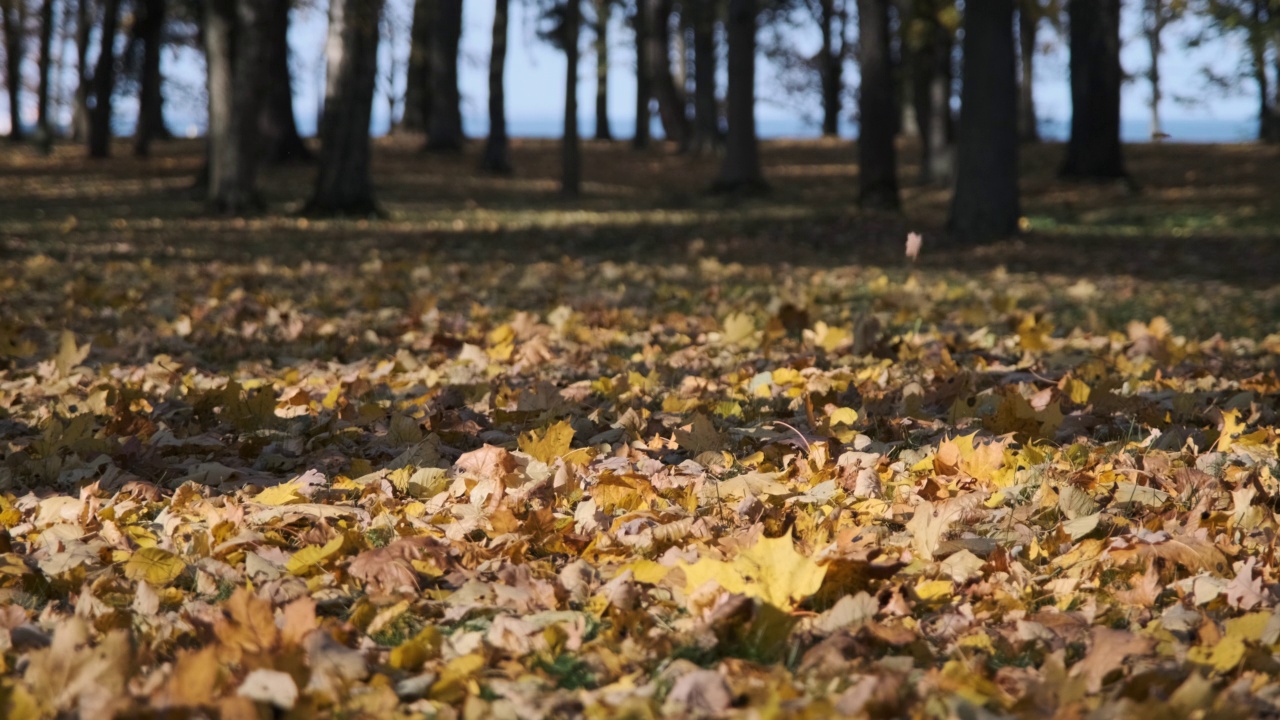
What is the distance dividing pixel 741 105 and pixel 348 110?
696 centimetres

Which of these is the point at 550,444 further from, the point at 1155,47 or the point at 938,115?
the point at 1155,47

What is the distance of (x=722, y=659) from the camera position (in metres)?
2.11

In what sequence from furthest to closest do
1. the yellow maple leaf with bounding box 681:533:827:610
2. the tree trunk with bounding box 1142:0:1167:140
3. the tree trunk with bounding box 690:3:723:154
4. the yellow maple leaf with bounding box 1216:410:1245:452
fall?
1. the tree trunk with bounding box 690:3:723:154
2. the tree trunk with bounding box 1142:0:1167:140
3. the yellow maple leaf with bounding box 1216:410:1245:452
4. the yellow maple leaf with bounding box 681:533:827:610

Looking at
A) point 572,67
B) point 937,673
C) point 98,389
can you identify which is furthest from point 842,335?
point 572,67

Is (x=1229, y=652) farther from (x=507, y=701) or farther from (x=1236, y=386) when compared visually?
(x=1236, y=386)

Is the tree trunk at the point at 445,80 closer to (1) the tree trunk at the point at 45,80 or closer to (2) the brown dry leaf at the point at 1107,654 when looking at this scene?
(1) the tree trunk at the point at 45,80

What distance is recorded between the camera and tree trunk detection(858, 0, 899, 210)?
1647 cm

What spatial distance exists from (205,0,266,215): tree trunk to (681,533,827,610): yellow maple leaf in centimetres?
1347

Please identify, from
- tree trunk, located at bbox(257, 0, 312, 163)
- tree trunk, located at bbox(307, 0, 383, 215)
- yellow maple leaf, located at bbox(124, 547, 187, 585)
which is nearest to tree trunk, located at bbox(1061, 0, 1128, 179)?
tree trunk, located at bbox(307, 0, 383, 215)

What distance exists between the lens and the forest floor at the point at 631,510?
1.96m

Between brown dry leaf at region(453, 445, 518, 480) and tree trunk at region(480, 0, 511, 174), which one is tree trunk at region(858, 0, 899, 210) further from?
brown dry leaf at region(453, 445, 518, 480)

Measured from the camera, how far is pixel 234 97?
14.4m

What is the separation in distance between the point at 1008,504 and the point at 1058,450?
55 centimetres

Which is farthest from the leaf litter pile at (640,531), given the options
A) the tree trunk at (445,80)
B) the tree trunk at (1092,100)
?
the tree trunk at (445,80)
